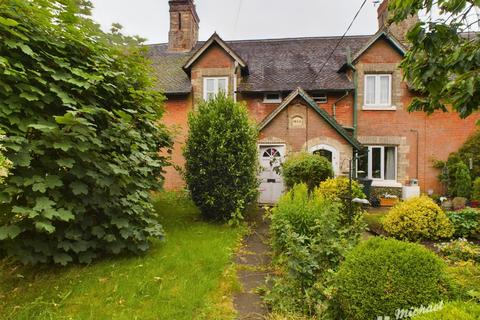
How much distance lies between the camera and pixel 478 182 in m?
9.67

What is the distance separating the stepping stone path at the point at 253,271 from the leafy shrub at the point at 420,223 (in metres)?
3.32

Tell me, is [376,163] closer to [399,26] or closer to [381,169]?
[381,169]

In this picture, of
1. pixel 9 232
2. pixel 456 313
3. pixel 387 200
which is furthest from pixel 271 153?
pixel 456 313

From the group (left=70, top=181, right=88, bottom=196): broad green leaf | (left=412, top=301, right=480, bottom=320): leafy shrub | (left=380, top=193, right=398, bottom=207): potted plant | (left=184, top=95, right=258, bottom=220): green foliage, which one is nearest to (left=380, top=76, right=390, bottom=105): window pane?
(left=380, top=193, right=398, bottom=207): potted plant

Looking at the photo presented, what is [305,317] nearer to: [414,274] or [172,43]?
[414,274]

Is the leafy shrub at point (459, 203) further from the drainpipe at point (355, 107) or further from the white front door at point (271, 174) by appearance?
the white front door at point (271, 174)

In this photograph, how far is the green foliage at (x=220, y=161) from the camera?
7609mm

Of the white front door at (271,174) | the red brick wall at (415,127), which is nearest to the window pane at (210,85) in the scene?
the white front door at (271,174)

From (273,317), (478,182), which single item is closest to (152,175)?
(273,317)

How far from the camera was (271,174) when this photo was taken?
1195cm

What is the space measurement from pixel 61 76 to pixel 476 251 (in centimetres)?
782

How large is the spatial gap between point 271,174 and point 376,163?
17.4ft

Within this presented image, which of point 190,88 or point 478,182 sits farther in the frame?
point 190,88

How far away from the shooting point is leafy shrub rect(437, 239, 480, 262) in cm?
523
